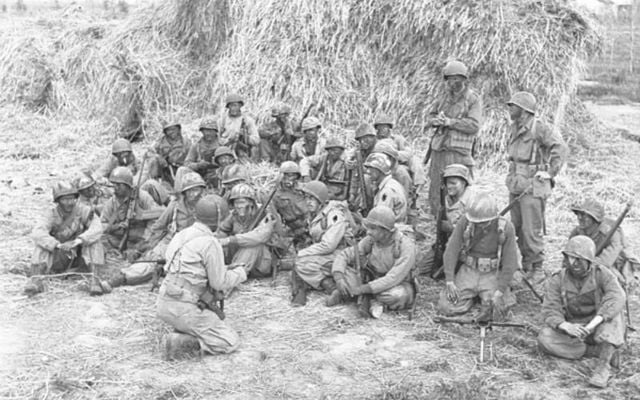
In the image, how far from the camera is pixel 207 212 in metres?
6.13

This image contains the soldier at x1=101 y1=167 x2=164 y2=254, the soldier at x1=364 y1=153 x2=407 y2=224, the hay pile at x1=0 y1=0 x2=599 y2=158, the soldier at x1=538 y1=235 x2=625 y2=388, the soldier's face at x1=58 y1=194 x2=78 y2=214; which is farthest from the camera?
the hay pile at x1=0 y1=0 x2=599 y2=158

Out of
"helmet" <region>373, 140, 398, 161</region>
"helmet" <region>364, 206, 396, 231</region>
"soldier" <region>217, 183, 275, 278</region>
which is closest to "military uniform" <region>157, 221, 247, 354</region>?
"helmet" <region>364, 206, 396, 231</region>

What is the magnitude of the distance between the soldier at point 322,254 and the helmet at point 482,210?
147 centimetres

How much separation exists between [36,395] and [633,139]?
1300 cm

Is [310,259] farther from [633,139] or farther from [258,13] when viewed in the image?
[633,139]

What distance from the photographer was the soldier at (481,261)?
6793 millimetres

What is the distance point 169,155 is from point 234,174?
207 cm

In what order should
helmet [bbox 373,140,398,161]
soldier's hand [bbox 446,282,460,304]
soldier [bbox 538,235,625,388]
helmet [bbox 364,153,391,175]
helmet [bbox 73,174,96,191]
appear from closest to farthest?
soldier [bbox 538,235,625,388] < soldier's hand [bbox 446,282,460,304] < helmet [bbox 364,153,391,175] < helmet [bbox 73,174,96,191] < helmet [bbox 373,140,398,161]

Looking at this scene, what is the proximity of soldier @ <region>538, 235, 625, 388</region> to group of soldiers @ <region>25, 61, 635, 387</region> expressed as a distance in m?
0.01

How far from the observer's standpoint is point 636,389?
222 inches

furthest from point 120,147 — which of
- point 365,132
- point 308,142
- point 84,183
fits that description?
point 365,132

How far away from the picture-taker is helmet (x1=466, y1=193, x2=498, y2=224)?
6.74m

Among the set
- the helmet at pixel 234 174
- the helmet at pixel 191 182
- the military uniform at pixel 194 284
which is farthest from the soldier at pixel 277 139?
the military uniform at pixel 194 284

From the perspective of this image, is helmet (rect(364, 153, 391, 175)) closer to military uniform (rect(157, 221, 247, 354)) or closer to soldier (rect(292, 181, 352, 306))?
soldier (rect(292, 181, 352, 306))
